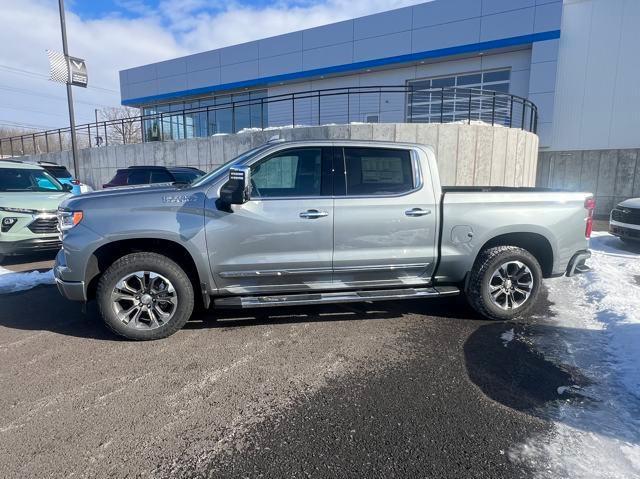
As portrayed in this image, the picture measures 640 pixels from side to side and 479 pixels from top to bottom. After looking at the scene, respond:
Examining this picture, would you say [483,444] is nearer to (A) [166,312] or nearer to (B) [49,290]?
(A) [166,312]

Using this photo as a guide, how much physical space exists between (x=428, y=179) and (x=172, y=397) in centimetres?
339

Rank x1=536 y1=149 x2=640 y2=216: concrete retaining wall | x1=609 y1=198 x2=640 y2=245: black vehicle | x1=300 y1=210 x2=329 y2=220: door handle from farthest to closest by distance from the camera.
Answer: x1=536 y1=149 x2=640 y2=216: concrete retaining wall < x1=609 y1=198 x2=640 y2=245: black vehicle < x1=300 y1=210 x2=329 y2=220: door handle

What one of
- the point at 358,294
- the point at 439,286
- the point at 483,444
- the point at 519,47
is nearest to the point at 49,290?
the point at 358,294

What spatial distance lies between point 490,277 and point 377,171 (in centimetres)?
179

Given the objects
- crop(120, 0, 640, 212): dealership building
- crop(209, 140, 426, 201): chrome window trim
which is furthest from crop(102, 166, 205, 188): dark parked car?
crop(209, 140, 426, 201): chrome window trim

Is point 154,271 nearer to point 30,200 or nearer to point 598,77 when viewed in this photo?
point 30,200

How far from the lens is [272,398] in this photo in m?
3.20

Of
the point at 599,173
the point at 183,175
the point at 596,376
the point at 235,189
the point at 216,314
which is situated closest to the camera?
the point at 596,376

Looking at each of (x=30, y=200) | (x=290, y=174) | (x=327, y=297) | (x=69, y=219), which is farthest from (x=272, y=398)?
(x=30, y=200)

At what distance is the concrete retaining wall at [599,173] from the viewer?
15758 millimetres

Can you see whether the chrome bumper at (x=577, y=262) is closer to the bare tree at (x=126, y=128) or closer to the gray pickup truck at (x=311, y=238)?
the gray pickup truck at (x=311, y=238)

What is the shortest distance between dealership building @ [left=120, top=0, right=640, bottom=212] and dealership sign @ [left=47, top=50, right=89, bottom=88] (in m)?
5.03

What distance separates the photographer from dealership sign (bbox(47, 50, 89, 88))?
1151 cm

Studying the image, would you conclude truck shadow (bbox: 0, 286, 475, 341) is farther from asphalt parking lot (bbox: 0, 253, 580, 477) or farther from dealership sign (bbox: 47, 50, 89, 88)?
dealership sign (bbox: 47, 50, 89, 88)
